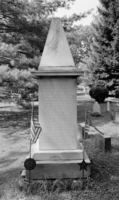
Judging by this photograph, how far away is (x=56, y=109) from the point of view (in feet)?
12.6

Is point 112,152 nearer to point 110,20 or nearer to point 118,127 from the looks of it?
point 118,127

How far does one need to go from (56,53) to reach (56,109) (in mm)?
1184

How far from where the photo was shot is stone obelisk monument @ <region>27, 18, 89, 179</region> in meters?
3.67

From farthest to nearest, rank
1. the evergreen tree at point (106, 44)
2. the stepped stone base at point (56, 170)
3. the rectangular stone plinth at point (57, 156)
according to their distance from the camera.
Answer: the evergreen tree at point (106, 44), the rectangular stone plinth at point (57, 156), the stepped stone base at point (56, 170)

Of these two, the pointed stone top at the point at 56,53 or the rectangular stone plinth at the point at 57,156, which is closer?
the rectangular stone plinth at the point at 57,156

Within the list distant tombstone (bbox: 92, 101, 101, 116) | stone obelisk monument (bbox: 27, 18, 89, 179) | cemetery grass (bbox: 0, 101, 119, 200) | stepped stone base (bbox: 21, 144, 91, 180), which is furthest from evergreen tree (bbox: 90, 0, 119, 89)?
stepped stone base (bbox: 21, 144, 91, 180)

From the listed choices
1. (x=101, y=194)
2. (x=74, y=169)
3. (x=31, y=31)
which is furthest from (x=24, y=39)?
(x=101, y=194)

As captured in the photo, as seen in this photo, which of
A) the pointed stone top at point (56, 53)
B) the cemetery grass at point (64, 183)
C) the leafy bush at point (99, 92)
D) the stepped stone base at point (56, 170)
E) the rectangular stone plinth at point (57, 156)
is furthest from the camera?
the leafy bush at point (99, 92)

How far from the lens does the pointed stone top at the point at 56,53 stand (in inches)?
153

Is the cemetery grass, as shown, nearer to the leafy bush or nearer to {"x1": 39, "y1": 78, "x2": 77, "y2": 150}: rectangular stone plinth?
{"x1": 39, "y1": 78, "x2": 77, "y2": 150}: rectangular stone plinth

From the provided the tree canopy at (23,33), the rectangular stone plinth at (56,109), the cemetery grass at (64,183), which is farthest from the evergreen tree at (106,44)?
the rectangular stone plinth at (56,109)

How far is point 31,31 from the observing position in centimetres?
945

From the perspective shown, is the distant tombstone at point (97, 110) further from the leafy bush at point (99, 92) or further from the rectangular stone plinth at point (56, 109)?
the rectangular stone plinth at point (56, 109)

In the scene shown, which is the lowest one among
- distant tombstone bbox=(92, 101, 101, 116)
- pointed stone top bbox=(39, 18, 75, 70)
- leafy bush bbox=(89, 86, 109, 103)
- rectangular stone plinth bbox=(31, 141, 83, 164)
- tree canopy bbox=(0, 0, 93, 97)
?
rectangular stone plinth bbox=(31, 141, 83, 164)
